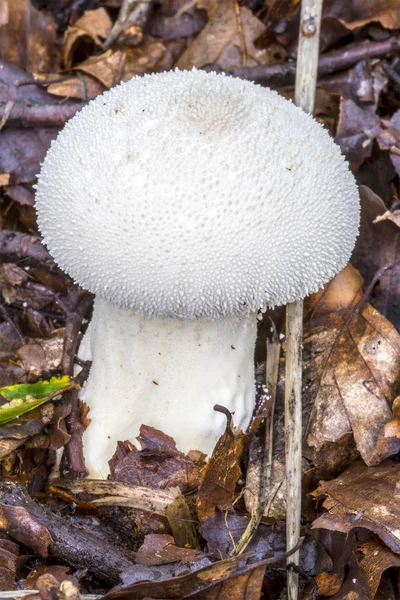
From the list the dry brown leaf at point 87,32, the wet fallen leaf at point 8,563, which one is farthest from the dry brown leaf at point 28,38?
the wet fallen leaf at point 8,563

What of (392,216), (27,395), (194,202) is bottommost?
(27,395)

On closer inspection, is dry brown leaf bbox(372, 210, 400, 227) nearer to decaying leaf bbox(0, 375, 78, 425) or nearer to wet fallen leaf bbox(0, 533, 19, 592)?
decaying leaf bbox(0, 375, 78, 425)

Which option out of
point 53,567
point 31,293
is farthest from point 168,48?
point 53,567

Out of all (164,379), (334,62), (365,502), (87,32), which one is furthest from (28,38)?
(365,502)

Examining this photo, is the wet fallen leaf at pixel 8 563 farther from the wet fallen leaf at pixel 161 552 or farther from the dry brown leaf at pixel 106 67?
the dry brown leaf at pixel 106 67

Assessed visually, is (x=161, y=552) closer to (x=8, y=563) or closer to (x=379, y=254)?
(x=8, y=563)

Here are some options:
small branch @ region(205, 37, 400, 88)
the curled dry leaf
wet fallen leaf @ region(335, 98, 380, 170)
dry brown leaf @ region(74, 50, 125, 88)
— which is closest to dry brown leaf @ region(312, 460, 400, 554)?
the curled dry leaf

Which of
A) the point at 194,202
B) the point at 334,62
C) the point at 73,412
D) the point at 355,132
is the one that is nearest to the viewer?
the point at 194,202
